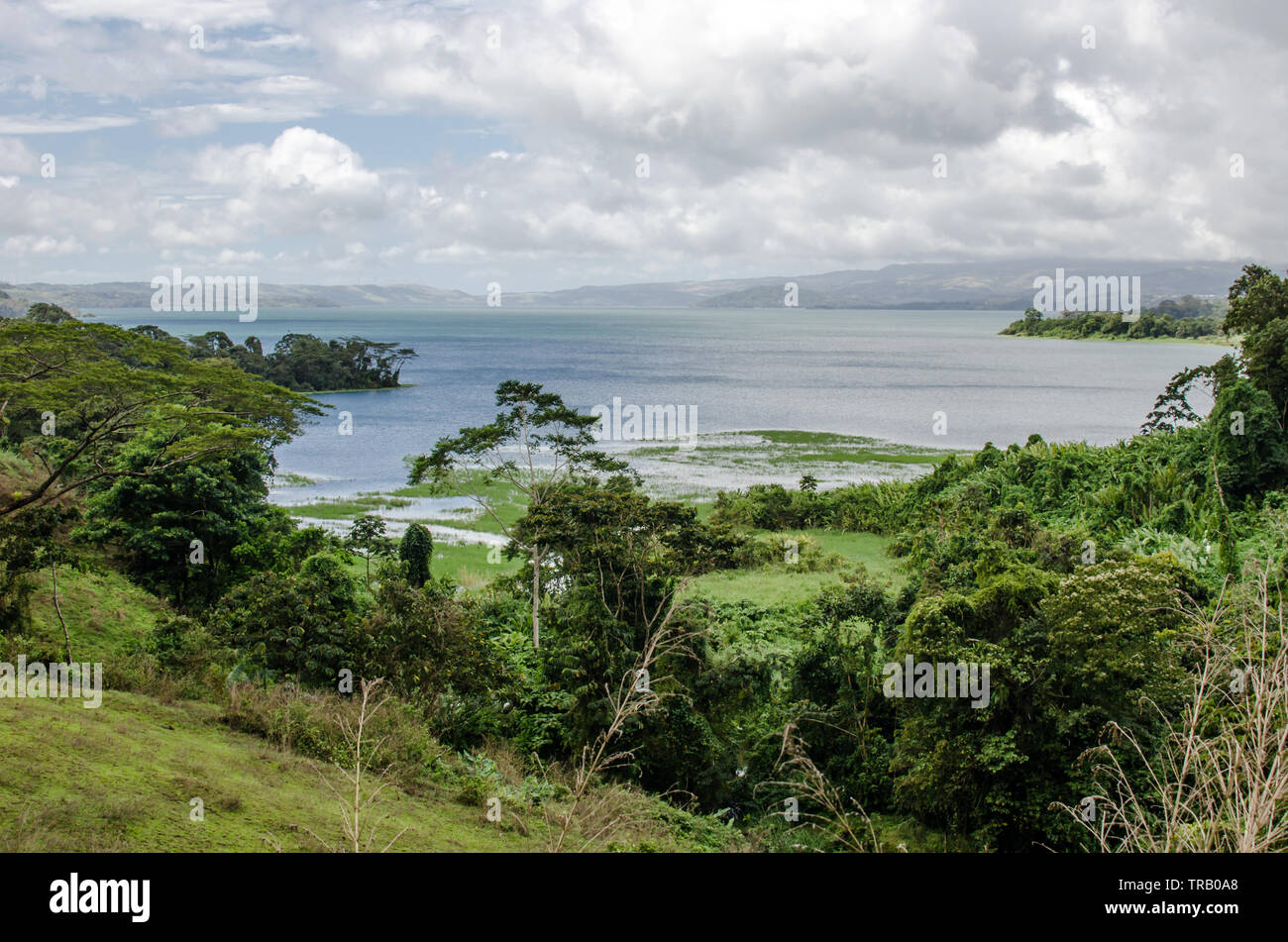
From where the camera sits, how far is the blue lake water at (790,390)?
4044 cm

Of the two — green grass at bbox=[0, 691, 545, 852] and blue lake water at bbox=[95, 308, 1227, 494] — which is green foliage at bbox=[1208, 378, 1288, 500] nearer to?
green grass at bbox=[0, 691, 545, 852]

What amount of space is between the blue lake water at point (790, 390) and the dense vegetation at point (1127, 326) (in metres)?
1.56

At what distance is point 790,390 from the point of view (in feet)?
205

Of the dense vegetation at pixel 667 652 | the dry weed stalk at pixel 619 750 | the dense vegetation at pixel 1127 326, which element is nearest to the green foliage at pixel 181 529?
the dense vegetation at pixel 667 652

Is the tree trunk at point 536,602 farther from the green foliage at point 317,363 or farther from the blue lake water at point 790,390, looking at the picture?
the green foliage at point 317,363

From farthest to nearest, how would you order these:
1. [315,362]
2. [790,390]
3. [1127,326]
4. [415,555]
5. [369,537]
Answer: [1127,326]
[790,390]
[315,362]
[415,555]
[369,537]

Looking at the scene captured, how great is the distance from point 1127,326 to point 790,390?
53.2 m

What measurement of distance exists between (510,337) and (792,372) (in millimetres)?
64888

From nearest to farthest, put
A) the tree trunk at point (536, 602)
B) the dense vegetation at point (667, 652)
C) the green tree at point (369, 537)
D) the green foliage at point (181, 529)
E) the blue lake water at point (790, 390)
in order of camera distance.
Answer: the dense vegetation at point (667, 652) → the tree trunk at point (536, 602) → the green foliage at point (181, 529) → the green tree at point (369, 537) → the blue lake water at point (790, 390)

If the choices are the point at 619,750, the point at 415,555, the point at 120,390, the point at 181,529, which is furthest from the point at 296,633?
the point at 181,529

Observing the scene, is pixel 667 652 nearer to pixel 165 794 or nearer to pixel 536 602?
pixel 536 602
